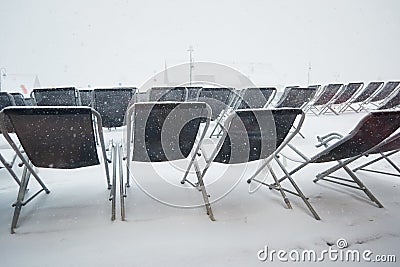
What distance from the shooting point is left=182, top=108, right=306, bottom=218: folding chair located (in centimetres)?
175

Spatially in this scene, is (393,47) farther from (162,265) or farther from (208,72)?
(162,265)

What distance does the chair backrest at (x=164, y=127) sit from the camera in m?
1.70

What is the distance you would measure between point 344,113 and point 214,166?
4.69m

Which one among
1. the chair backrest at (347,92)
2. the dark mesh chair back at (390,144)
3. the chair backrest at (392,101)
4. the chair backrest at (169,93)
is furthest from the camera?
the chair backrest at (347,92)

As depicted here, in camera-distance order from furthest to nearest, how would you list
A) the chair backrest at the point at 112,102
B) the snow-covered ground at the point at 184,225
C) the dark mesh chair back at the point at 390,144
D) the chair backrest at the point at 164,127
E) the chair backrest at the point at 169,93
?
the chair backrest at the point at 169,93
the chair backrest at the point at 112,102
the dark mesh chair back at the point at 390,144
the chair backrest at the point at 164,127
the snow-covered ground at the point at 184,225

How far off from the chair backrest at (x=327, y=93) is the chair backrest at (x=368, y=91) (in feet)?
2.34

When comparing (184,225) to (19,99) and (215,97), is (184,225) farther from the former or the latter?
(19,99)

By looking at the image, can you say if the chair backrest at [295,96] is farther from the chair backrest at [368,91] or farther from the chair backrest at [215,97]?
the chair backrest at [368,91]

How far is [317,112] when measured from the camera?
21.6 feet

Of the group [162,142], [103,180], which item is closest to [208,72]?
Answer: [103,180]

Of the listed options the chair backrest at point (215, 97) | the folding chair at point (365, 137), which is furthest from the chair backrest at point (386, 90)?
the folding chair at point (365, 137)

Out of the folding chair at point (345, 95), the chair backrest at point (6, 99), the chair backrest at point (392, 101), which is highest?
the chair backrest at point (6, 99)

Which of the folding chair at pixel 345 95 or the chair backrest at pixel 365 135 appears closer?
the chair backrest at pixel 365 135

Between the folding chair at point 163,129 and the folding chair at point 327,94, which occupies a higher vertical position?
the folding chair at point 163,129
